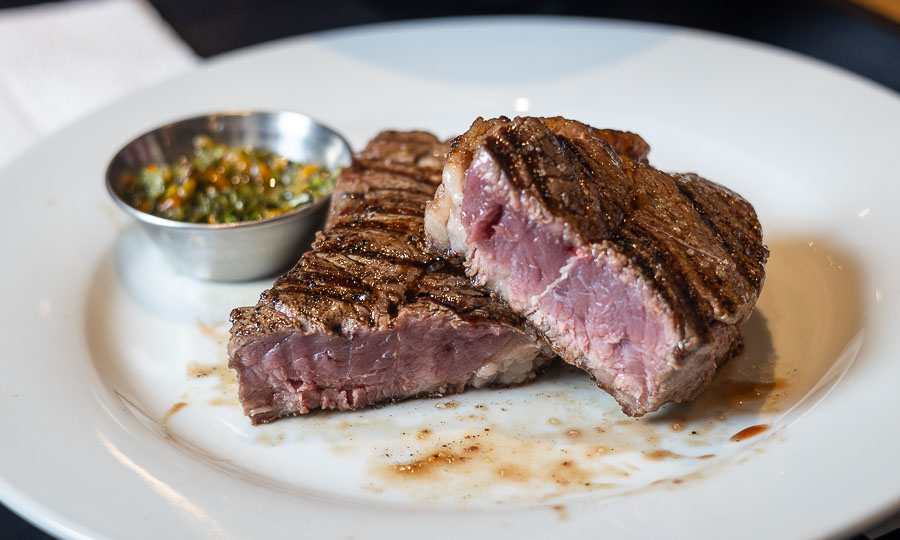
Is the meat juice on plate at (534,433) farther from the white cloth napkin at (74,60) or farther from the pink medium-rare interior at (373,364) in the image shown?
the white cloth napkin at (74,60)

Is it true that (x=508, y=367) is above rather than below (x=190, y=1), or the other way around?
above

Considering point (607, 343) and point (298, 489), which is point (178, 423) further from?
point (607, 343)

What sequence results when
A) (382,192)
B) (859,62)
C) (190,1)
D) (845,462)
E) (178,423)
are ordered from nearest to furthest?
(845,462)
(178,423)
(382,192)
(859,62)
(190,1)

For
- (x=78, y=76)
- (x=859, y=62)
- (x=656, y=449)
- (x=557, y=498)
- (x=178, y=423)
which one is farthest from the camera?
(x=78, y=76)

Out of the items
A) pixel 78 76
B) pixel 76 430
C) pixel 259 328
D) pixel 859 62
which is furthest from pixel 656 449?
pixel 78 76

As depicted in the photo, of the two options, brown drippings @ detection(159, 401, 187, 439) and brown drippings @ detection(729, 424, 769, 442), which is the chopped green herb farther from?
brown drippings @ detection(729, 424, 769, 442)

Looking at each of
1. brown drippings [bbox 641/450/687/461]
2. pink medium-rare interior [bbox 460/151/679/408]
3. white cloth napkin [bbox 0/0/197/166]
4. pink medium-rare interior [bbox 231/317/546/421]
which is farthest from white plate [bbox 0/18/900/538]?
white cloth napkin [bbox 0/0/197/166]
